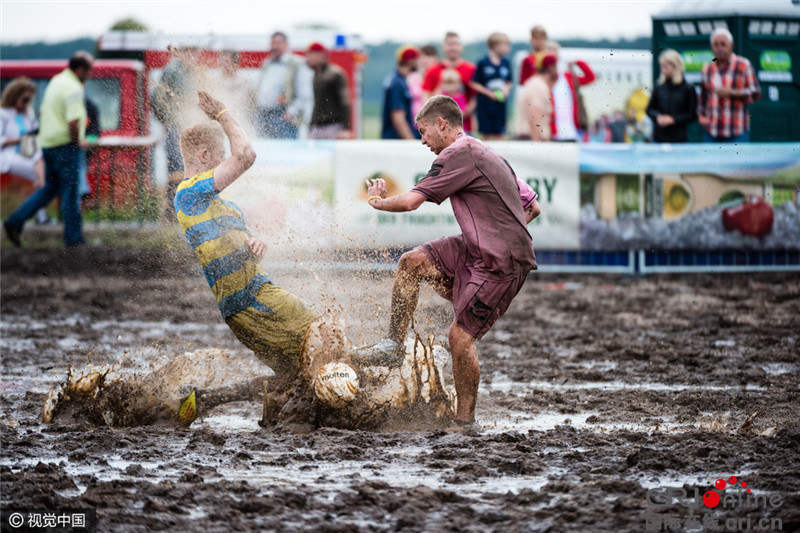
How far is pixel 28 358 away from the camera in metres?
8.65

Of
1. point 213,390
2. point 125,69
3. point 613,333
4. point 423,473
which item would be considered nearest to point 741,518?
point 423,473

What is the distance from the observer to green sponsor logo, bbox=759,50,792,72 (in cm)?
1568

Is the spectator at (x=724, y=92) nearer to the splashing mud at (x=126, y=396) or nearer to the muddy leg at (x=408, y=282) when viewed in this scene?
the muddy leg at (x=408, y=282)

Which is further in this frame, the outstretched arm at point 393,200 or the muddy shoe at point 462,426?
the muddy shoe at point 462,426

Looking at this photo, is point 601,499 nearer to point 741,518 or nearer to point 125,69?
point 741,518

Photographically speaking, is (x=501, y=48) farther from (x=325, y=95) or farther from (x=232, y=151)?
(x=232, y=151)

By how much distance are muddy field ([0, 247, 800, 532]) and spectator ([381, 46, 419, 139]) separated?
474cm

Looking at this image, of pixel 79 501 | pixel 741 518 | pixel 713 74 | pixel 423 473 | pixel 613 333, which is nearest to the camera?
pixel 741 518

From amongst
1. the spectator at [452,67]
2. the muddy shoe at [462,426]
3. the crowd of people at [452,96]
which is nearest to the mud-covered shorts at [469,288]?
the muddy shoe at [462,426]

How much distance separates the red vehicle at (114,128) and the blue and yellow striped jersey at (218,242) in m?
11.5

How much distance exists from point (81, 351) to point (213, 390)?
302cm

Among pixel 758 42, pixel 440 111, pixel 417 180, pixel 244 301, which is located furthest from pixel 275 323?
pixel 758 42

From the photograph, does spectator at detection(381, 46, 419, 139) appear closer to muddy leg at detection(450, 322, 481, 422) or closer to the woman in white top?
the woman in white top

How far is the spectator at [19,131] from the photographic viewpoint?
1739 centimetres
